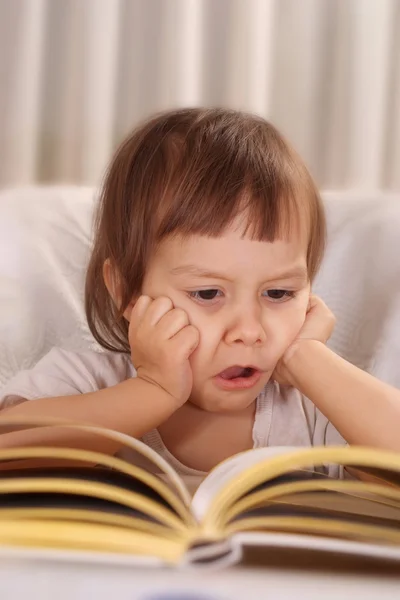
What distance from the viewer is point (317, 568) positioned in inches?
14.7

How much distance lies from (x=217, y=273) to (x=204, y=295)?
0.14ft

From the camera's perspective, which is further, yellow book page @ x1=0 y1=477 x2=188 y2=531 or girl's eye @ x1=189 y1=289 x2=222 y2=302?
girl's eye @ x1=189 y1=289 x2=222 y2=302

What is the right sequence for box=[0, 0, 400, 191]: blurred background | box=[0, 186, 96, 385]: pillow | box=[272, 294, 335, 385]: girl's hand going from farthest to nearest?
box=[0, 0, 400, 191]: blurred background, box=[0, 186, 96, 385]: pillow, box=[272, 294, 335, 385]: girl's hand

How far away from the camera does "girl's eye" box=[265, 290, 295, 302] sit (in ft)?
2.53

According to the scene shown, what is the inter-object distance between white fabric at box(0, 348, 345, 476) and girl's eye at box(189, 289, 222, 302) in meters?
0.19

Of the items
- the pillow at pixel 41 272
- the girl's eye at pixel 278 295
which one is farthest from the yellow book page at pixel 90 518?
the pillow at pixel 41 272

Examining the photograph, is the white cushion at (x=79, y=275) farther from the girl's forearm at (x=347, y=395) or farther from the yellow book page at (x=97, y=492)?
the yellow book page at (x=97, y=492)

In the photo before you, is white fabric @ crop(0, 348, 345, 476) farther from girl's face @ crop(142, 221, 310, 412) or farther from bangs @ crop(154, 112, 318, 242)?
bangs @ crop(154, 112, 318, 242)

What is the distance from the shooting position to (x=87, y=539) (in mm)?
388

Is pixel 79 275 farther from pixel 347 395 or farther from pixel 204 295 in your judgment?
pixel 347 395

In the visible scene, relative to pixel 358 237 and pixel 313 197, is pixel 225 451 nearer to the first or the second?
pixel 313 197

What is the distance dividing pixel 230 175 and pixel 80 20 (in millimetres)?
947

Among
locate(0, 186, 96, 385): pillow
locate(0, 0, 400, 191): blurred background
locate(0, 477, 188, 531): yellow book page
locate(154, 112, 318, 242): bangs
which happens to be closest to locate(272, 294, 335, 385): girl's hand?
locate(154, 112, 318, 242): bangs

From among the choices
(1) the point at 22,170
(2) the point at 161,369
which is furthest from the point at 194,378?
(1) the point at 22,170
